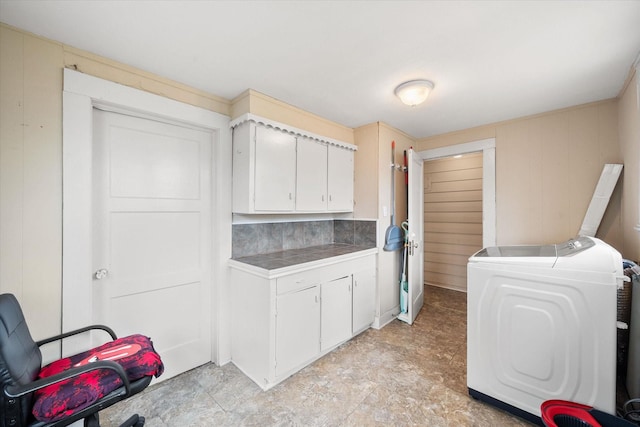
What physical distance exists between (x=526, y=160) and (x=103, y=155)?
3.82 m

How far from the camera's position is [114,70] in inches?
69.8

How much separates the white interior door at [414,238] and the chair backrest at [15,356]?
9.81ft

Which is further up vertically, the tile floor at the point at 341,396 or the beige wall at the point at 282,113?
the beige wall at the point at 282,113

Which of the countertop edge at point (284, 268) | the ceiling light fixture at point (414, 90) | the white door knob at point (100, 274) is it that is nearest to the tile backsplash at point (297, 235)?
the countertop edge at point (284, 268)

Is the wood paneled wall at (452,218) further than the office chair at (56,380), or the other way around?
the wood paneled wall at (452,218)

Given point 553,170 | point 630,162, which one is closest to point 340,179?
point 553,170

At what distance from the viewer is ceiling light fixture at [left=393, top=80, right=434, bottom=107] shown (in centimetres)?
202

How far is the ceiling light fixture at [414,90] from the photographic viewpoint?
2.02 meters

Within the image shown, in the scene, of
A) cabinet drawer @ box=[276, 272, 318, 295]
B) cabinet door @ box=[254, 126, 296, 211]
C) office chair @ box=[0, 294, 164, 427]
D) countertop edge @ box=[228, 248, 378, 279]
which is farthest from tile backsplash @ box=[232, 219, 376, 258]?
office chair @ box=[0, 294, 164, 427]

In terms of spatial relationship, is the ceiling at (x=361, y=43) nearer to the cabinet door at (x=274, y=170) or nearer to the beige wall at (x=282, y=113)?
the beige wall at (x=282, y=113)

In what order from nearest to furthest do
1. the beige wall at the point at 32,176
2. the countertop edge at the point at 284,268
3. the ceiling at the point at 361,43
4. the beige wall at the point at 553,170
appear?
the ceiling at the point at 361,43 < the beige wall at the point at 32,176 < the countertop edge at the point at 284,268 < the beige wall at the point at 553,170

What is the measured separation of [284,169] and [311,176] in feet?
1.14

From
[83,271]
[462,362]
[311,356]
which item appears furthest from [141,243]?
[462,362]

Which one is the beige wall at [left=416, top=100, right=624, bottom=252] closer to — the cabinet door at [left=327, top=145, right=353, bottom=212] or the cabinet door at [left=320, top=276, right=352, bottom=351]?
the cabinet door at [left=327, top=145, right=353, bottom=212]
